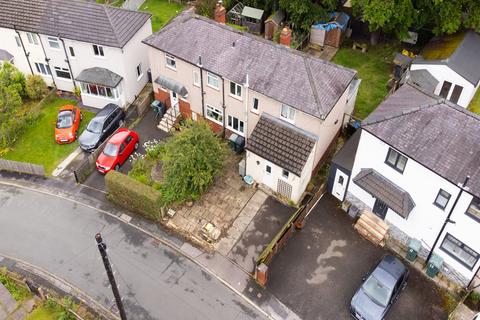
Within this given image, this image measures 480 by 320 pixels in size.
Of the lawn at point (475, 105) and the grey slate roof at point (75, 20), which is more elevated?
the grey slate roof at point (75, 20)

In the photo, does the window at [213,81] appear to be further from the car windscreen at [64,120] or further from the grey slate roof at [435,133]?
the car windscreen at [64,120]

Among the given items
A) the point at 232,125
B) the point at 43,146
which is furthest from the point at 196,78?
the point at 43,146

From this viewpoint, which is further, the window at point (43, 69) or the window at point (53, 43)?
the window at point (43, 69)

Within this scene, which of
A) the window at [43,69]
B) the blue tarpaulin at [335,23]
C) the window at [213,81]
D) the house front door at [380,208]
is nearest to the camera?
the house front door at [380,208]

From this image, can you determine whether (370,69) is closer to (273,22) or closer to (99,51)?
(273,22)

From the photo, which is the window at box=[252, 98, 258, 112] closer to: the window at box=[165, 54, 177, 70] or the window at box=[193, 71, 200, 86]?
the window at box=[193, 71, 200, 86]

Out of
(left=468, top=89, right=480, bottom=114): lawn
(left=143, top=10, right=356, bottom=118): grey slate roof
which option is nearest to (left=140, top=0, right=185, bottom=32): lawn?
(left=143, top=10, right=356, bottom=118): grey slate roof

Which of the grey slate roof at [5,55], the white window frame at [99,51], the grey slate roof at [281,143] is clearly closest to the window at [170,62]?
the white window frame at [99,51]
